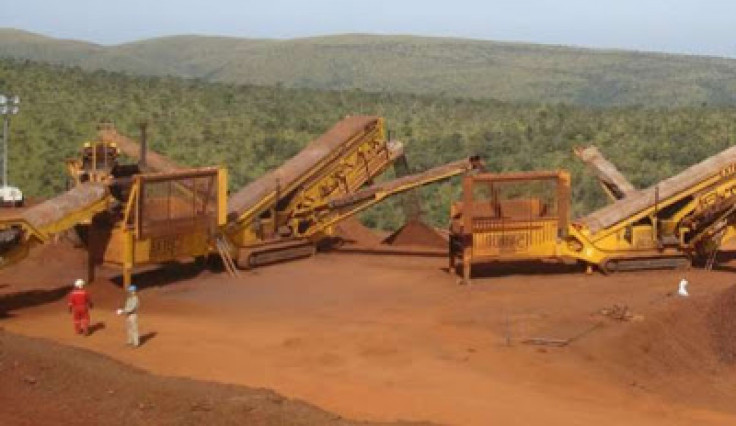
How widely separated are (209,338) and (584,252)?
9.57 m

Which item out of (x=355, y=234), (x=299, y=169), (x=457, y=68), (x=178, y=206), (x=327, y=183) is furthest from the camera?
(x=457, y=68)

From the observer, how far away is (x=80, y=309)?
16266 millimetres

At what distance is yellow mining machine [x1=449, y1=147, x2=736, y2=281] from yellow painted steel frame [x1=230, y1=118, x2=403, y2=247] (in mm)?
4242

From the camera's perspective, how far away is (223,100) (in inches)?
2406

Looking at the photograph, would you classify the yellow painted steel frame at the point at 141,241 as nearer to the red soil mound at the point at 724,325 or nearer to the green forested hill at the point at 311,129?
the red soil mound at the point at 724,325

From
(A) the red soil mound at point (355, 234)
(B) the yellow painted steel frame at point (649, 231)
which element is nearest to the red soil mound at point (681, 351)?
(B) the yellow painted steel frame at point (649, 231)

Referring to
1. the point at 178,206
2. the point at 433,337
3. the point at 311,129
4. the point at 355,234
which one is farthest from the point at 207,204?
the point at 311,129

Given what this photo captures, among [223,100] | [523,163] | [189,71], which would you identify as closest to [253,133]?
[223,100]

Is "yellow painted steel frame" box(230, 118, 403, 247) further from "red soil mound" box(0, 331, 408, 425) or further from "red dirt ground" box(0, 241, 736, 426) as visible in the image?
"red soil mound" box(0, 331, 408, 425)

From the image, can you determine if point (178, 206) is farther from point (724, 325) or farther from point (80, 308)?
point (724, 325)

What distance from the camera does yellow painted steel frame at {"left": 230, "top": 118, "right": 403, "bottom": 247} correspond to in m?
23.5

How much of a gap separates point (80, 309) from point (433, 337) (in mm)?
5836

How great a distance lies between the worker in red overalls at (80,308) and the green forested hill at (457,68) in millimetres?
100738

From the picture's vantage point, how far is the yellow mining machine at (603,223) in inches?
855
